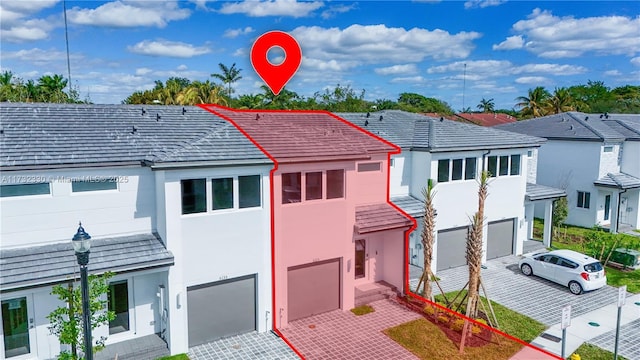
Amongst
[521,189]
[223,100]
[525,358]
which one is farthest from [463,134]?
[223,100]

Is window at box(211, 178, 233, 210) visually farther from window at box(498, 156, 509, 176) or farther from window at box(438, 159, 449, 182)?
window at box(498, 156, 509, 176)

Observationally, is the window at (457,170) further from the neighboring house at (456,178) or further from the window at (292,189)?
the window at (292,189)

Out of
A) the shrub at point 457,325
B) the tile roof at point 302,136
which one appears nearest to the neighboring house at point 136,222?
the tile roof at point 302,136

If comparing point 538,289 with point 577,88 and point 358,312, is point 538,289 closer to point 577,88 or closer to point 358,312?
point 358,312

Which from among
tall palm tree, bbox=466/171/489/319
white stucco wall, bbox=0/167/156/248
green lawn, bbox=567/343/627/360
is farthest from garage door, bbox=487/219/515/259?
white stucco wall, bbox=0/167/156/248

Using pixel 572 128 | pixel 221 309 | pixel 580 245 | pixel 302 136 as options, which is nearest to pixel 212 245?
pixel 221 309

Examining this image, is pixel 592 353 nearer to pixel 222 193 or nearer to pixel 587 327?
pixel 587 327
